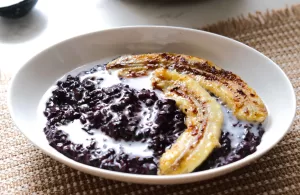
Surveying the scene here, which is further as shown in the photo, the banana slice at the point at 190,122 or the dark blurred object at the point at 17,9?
the dark blurred object at the point at 17,9

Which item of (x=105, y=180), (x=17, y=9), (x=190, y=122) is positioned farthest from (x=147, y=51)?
(x=17, y=9)

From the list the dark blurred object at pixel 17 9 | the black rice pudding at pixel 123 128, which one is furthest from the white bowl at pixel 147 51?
the dark blurred object at pixel 17 9

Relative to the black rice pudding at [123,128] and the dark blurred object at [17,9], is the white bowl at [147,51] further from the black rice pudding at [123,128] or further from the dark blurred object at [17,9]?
the dark blurred object at [17,9]

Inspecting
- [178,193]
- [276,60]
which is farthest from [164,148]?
[276,60]

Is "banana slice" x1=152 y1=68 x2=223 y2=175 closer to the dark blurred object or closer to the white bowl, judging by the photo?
the white bowl

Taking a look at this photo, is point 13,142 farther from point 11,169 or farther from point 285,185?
point 285,185
